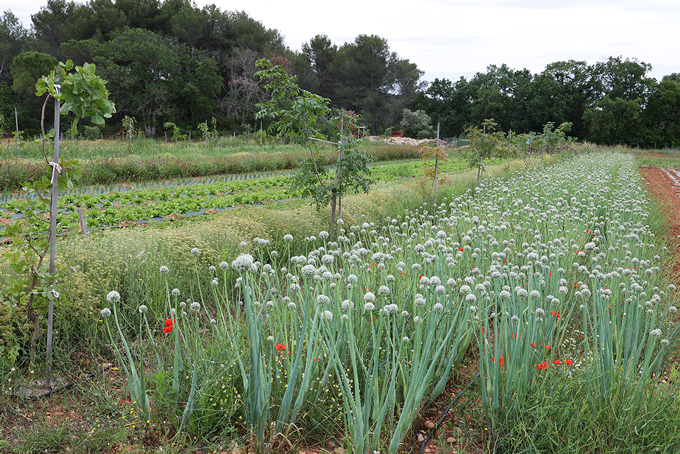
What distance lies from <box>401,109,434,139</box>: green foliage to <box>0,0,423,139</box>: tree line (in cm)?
553

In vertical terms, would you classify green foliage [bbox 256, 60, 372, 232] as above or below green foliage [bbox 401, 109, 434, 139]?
below

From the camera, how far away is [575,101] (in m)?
53.1

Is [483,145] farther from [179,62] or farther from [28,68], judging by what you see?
[28,68]

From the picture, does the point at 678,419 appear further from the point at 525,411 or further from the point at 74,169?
the point at 74,169

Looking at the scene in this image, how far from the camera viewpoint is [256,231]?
6199 mm

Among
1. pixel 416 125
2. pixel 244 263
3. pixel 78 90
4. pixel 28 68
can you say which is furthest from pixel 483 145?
pixel 28 68

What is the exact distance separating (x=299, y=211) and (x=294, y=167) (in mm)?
12748

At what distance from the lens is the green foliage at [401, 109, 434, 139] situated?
47.8 m

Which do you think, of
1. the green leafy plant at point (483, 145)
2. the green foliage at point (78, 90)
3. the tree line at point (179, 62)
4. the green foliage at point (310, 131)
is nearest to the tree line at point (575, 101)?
the tree line at point (179, 62)

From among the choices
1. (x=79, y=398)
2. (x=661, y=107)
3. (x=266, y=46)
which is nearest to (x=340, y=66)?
(x=266, y=46)

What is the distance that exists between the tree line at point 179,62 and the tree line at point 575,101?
6918mm

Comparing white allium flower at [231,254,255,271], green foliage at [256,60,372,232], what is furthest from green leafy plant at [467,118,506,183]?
white allium flower at [231,254,255,271]

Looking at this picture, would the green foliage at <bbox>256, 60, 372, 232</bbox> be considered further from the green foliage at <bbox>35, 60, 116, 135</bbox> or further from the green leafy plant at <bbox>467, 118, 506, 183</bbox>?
the green leafy plant at <bbox>467, 118, 506, 183</bbox>

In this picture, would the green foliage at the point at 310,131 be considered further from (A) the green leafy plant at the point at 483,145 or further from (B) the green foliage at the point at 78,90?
(A) the green leafy plant at the point at 483,145
